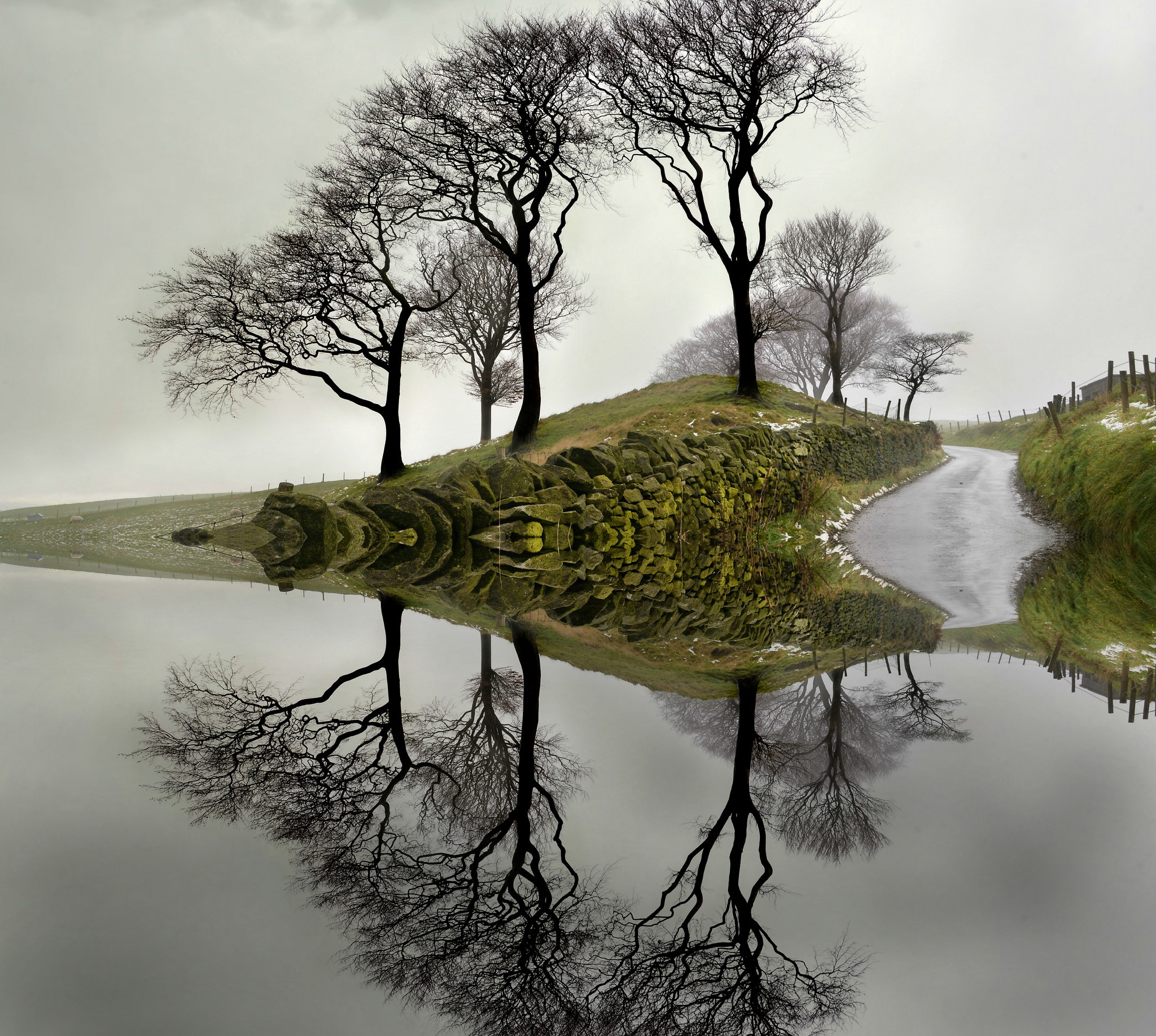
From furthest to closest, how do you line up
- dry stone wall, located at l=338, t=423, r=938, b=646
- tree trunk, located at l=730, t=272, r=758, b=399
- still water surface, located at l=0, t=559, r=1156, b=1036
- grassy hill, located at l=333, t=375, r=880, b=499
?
tree trunk, located at l=730, t=272, r=758, b=399 → grassy hill, located at l=333, t=375, r=880, b=499 → dry stone wall, located at l=338, t=423, r=938, b=646 → still water surface, located at l=0, t=559, r=1156, b=1036

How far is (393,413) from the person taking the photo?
3003cm

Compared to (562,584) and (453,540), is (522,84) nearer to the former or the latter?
(453,540)

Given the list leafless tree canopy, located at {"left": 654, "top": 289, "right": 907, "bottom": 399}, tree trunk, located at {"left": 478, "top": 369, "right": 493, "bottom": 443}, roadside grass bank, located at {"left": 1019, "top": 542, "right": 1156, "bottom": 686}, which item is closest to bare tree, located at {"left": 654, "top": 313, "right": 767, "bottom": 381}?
leafless tree canopy, located at {"left": 654, "top": 289, "right": 907, "bottom": 399}

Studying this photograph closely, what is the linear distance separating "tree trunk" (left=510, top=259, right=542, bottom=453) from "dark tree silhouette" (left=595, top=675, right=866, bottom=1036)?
2435 centimetres

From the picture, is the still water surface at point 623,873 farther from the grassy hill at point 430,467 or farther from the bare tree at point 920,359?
the bare tree at point 920,359

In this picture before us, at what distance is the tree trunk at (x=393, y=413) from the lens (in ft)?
98.1

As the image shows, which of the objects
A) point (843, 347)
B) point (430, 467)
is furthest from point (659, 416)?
point (843, 347)

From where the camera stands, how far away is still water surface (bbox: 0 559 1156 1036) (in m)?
1.72

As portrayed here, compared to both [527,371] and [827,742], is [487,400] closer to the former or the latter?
[527,371]

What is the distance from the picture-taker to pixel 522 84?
2452cm

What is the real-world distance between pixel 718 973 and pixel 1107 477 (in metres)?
19.6

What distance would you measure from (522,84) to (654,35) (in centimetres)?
431

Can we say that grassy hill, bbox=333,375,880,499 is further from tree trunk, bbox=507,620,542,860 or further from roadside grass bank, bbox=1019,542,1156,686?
tree trunk, bbox=507,620,542,860

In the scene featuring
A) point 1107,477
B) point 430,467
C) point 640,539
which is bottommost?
point 640,539
